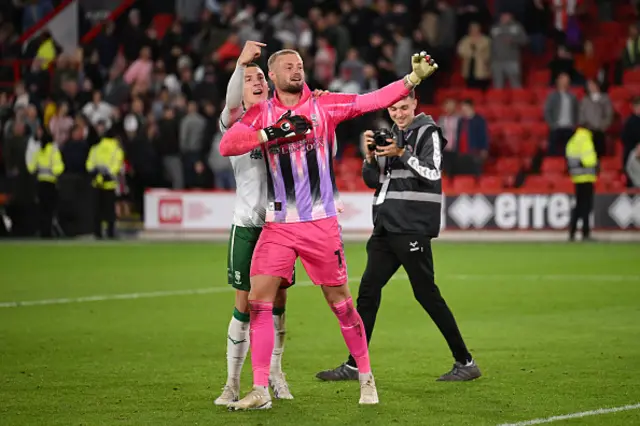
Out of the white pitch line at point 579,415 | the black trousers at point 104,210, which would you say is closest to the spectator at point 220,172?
the black trousers at point 104,210

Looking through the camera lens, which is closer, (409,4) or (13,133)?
(13,133)

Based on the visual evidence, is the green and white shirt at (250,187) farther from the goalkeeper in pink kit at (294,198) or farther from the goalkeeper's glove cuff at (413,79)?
the goalkeeper's glove cuff at (413,79)

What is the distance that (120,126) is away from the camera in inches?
1094

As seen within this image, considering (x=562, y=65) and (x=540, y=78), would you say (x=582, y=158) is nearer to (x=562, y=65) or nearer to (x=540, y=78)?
(x=562, y=65)

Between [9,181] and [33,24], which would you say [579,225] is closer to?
[9,181]

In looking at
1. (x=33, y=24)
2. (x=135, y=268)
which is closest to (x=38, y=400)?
(x=135, y=268)

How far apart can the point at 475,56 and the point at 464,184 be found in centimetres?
458

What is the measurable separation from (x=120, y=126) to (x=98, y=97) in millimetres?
849

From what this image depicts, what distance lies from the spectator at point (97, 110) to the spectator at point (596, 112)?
33.5ft

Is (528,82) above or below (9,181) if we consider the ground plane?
above

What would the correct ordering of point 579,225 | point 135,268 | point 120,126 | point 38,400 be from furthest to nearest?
1. point 120,126
2. point 579,225
3. point 135,268
4. point 38,400

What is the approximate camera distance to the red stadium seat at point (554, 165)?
84.9ft

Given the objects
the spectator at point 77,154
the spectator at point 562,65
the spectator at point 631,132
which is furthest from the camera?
the spectator at point 562,65

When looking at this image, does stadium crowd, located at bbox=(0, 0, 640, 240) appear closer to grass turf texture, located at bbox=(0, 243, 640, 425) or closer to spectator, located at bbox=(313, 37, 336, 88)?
spectator, located at bbox=(313, 37, 336, 88)
